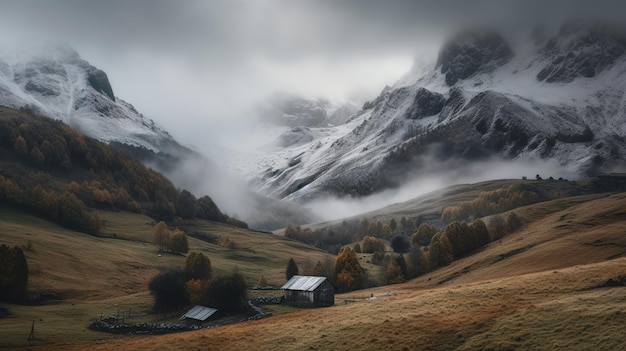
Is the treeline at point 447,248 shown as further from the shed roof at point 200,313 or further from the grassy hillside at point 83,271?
the shed roof at point 200,313

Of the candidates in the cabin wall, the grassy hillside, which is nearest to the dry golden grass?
the grassy hillside

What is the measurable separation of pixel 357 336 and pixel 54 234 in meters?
131

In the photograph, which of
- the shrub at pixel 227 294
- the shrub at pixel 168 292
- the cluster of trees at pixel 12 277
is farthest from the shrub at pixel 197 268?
the cluster of trees at pixel 12 277

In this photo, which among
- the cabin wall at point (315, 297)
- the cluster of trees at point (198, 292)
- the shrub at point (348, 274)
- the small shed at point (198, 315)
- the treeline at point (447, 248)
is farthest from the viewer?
the treeline at point (447, 248)

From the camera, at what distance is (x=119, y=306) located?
3632 inches

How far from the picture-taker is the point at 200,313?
272ft

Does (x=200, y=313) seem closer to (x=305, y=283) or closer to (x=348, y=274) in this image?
(x=305, y=283)

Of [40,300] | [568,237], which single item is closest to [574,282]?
[568,237]

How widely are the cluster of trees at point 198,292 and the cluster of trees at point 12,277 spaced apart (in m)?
21.3

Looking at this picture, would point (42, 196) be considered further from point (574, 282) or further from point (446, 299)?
point (574, 282)

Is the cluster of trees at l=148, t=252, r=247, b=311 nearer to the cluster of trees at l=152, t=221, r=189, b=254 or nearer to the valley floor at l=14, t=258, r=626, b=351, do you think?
the valley floor at l=14, t=258, r=626, b=351

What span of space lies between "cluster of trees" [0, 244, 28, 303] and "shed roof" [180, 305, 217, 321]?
29467 mm

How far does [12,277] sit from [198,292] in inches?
1242

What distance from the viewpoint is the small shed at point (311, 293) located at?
93125 mm
